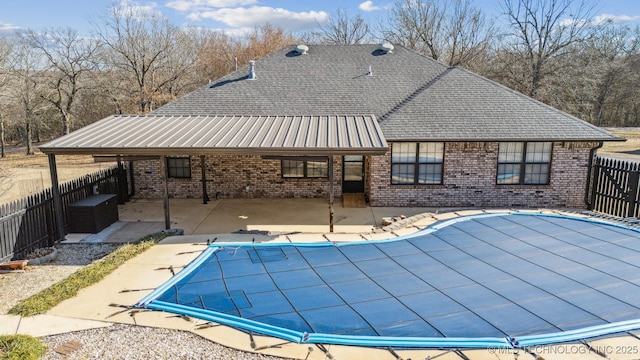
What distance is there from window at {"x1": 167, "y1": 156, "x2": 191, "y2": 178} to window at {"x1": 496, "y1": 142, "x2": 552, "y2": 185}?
1076 cm

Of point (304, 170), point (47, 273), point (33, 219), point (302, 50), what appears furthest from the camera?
point (302, 50)

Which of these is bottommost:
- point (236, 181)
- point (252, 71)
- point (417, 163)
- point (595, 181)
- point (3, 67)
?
point (236, 181)

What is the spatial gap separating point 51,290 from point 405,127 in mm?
10321

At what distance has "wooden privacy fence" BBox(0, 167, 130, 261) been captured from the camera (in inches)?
A: 353

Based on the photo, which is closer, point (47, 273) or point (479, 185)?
point (47, 273)

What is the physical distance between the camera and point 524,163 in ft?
43.8

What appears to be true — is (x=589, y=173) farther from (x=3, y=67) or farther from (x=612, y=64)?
(x=3, y=67)

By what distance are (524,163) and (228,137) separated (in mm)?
9443

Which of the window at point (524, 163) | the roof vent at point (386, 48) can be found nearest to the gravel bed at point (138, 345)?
the window at point (524, 163)

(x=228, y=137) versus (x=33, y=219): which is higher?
(x=228, y=137)

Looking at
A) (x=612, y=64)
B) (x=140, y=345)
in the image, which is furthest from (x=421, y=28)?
(x=140, y=345)

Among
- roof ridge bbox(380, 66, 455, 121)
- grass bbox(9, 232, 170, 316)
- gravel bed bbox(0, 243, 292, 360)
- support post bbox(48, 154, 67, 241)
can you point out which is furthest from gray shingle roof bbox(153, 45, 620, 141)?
gravel bed bbox(0, 243, 292, 360)

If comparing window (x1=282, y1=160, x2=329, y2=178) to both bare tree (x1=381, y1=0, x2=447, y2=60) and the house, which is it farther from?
bare tree (x1=381, y1=0, x2=447, y2=60)

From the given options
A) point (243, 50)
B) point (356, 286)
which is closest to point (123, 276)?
point (356, 286)
